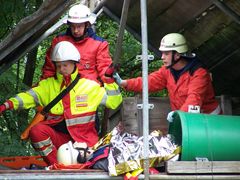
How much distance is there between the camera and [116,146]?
20.9 ft

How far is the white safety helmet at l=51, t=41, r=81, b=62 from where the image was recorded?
7352mm

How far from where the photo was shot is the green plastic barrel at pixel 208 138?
6.46 metres

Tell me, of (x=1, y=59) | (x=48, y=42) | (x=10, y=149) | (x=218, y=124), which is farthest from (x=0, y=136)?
(x=218, y=124)

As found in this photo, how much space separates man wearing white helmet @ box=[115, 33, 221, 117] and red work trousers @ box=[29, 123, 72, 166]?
0.95 metres

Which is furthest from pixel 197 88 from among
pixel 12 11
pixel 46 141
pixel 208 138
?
pixel 12 11

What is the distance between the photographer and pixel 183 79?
765 centimetres

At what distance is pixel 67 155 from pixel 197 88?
63.1 inches

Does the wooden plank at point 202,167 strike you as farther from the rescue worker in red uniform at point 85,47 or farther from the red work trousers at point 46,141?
the rescue worker in red uniform at point 85,47

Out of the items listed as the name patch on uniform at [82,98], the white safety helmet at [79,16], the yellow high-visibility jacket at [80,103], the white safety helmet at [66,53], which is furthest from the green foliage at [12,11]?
the name patch on uniform at [82,98]

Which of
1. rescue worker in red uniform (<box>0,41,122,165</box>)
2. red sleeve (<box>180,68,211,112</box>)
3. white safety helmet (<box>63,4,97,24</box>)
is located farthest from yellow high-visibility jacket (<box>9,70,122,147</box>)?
red sleeve (<box>180,68,211,112</box>)

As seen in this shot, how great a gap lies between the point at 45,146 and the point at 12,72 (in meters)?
2.16

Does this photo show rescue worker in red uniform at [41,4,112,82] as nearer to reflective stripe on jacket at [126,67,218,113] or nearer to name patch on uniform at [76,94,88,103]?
name patch on uniform at [76,94,88,103]

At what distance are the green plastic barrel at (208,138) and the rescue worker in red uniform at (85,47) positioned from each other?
1.31 m

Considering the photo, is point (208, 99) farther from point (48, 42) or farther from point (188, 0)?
point (48, 42)
